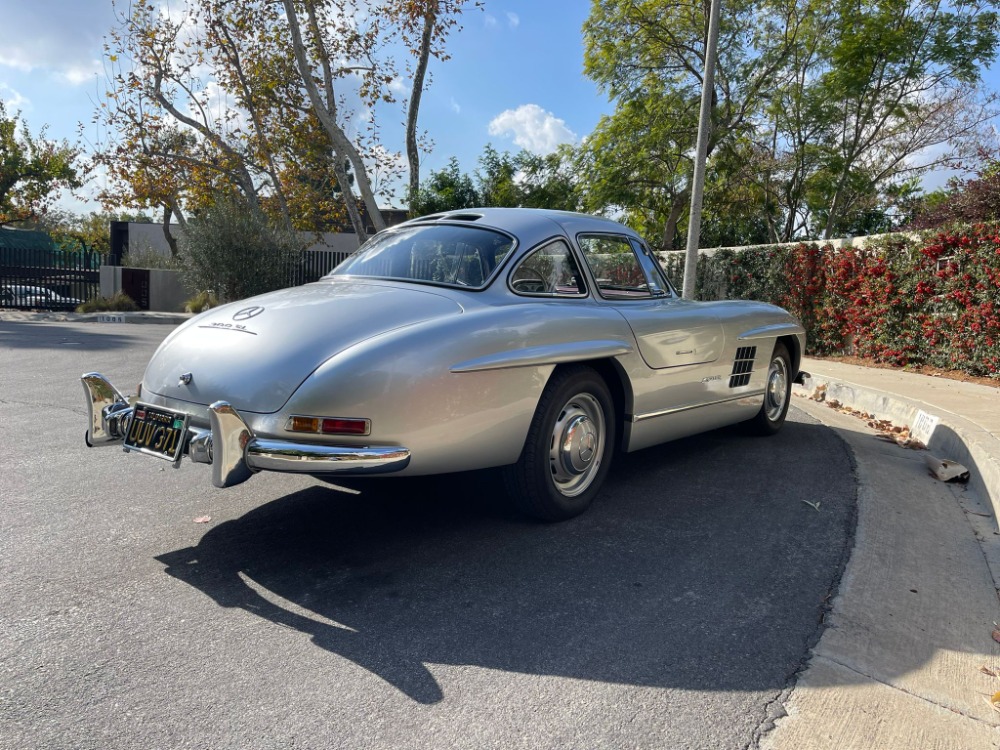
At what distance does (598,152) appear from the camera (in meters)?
23.0

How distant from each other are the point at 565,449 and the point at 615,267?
1.44m

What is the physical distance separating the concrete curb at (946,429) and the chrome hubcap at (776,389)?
4.18 ft

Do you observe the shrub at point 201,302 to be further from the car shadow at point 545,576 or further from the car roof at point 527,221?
the car shadow at point 545,576

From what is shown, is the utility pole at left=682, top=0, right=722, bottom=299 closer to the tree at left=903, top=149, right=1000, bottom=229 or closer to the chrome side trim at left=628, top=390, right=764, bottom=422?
the tree at left=903, top=149, right=1000, bottom=229

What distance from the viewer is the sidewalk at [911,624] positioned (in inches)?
88.4

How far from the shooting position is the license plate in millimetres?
3203

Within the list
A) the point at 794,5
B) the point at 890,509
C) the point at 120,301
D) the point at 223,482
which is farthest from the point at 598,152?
the point at 223,482

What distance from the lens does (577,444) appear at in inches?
152

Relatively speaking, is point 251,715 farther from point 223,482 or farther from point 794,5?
point 794,5

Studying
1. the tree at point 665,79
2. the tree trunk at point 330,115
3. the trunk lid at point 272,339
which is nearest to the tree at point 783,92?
the tree at point 665,79

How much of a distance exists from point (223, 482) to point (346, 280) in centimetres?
157

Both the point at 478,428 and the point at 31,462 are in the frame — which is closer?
the point at 478,428

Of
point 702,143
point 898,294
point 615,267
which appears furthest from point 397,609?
point 702,143

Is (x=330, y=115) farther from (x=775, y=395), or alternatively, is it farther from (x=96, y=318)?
(x=775, y=395)
